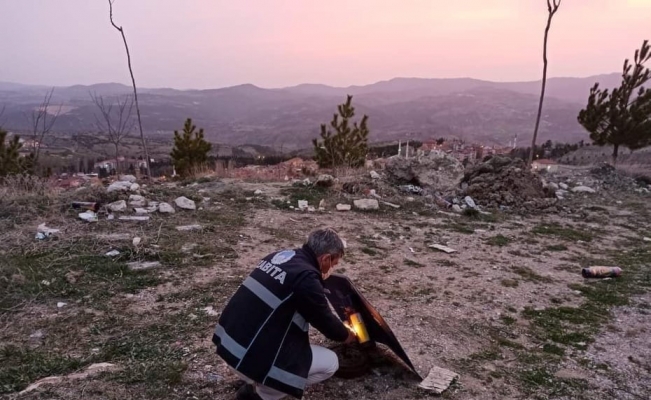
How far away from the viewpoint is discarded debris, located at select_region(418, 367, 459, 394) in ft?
9.09

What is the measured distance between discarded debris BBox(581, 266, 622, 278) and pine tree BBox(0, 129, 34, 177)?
41.4 feet

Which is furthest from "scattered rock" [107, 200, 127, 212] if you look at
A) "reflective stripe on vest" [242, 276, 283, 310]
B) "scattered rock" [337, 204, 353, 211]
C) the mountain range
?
the mountain range

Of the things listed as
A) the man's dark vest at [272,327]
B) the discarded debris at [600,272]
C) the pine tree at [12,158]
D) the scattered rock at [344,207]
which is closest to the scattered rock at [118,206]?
the scattered rock at [344,207]

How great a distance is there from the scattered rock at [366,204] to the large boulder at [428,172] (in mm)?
2272

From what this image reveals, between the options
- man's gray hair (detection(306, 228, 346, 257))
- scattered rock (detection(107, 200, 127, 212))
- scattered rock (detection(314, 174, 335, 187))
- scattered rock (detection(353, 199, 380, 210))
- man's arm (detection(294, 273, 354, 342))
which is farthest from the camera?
scattered rock (detection(314, 174, 335, 187))

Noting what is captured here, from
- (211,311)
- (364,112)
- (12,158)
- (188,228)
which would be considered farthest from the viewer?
(364,112)

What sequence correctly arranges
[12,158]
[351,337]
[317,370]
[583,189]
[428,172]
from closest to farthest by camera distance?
[317,370], [351,337], [428,172], [583,189], [12,158]

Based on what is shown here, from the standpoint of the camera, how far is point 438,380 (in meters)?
2.85

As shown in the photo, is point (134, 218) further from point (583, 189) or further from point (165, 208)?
point (583, 189)

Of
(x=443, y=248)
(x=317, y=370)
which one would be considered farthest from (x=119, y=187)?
(x=317, y=370)

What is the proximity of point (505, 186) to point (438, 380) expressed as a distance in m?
7.10

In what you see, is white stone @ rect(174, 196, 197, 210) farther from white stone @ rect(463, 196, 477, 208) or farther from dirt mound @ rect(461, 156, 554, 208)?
dirt mound @ rect(461, 156, 554, 208)

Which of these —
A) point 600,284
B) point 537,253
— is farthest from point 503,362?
point 537,253

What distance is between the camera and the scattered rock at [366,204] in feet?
25.5
